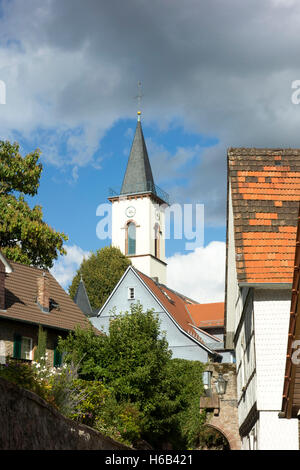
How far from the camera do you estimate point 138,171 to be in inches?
3246

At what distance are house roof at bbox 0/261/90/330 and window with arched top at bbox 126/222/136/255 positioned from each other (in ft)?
152

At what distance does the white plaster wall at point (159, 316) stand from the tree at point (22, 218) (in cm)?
715

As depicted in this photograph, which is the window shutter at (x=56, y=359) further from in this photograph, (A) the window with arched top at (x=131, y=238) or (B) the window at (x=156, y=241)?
(B) the window at (x=156, y=241)

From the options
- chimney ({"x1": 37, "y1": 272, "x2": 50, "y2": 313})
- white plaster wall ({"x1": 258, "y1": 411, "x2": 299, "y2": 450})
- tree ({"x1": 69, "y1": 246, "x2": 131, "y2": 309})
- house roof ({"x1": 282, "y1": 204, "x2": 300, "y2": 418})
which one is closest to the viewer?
house roof ({"x1": 282, "y1": 204, "x2": 300, "y2": 418})

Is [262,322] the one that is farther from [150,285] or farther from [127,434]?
[150,285]

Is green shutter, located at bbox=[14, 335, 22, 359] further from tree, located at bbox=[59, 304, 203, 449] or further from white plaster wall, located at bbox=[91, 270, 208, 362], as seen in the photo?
white plaster wall, located at bbox=[91, 270, 208, 362]

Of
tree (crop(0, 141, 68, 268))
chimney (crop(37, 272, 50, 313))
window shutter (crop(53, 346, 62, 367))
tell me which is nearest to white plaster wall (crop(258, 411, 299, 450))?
window shutter (crop(53, 346, 62, 367))

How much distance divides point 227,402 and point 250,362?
1213 centimetres

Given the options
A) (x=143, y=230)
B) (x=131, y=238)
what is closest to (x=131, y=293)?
(x=143, y=230)

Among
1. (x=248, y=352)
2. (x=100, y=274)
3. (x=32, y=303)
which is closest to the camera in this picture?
(x=248, y=352)

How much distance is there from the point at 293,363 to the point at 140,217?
6941 centimetres

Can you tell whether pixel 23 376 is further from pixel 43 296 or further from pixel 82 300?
pixel 82 300

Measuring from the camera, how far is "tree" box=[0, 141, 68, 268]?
31328 millimetres

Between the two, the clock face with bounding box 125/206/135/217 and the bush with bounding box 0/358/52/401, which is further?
the clock face with bounding box 125/206/135/217
